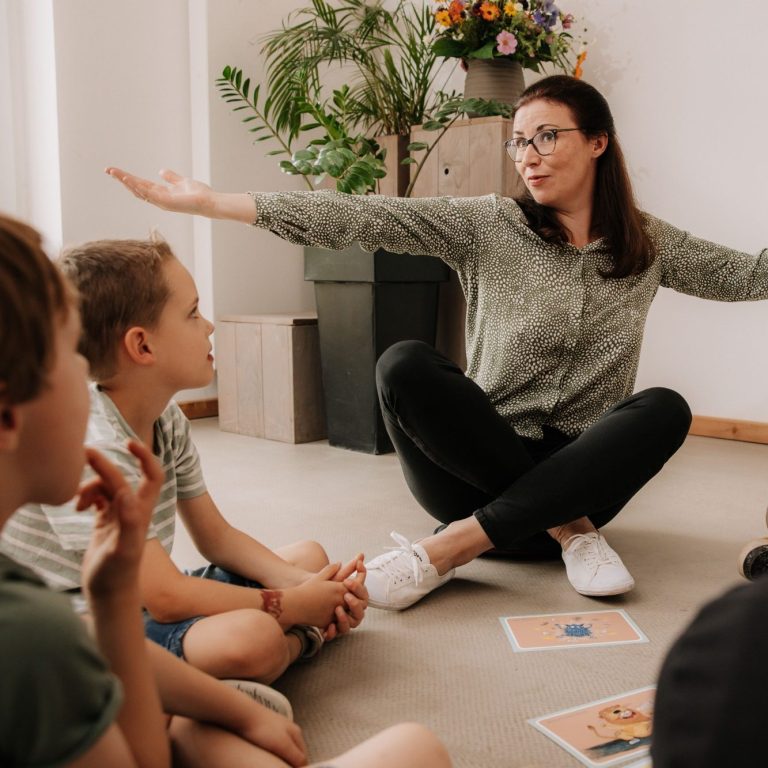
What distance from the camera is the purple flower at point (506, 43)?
2.82m

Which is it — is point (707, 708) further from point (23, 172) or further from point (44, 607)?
point (23, 172)

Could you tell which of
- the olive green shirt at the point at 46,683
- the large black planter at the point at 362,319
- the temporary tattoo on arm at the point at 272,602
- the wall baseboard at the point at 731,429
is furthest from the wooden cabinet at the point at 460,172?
the olive green shirt at the point at 46,683

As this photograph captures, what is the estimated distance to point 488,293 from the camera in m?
1.83

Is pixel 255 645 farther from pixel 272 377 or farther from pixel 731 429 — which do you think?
pixel 731 429

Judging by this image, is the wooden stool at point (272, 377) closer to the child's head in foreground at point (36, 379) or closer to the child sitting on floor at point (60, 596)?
the child sitting on floor at point (60, 596)

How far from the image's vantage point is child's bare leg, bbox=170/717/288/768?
0.85 meters

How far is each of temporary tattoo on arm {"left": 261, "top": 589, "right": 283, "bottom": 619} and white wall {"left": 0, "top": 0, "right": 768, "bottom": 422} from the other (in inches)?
86.2

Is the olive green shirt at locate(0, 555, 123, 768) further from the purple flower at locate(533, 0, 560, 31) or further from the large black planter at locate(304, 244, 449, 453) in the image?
the purple flower at locate(533, 0, 560, 31)

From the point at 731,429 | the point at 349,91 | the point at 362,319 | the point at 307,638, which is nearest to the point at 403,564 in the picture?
the point at 307,638

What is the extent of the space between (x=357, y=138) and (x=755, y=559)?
6.85ft

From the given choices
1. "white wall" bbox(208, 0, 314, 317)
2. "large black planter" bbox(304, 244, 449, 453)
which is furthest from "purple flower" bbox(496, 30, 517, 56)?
"white wall" bbox(208, 0, 314, 317)

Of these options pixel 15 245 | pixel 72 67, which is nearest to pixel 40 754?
pixel 15 245

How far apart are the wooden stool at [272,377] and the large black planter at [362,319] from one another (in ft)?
0.32

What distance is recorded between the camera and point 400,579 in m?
1.54
